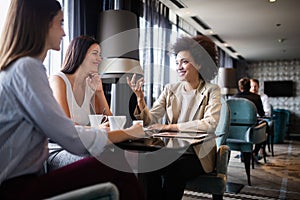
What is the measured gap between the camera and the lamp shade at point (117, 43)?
2.29 m

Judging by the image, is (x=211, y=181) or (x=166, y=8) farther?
(x=166, y=8)

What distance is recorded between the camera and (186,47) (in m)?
2.16

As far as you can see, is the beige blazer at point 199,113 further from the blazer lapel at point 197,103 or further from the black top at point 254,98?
the black top at point 254,98

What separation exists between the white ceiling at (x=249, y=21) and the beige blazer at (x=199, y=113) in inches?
115

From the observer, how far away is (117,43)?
233 cm

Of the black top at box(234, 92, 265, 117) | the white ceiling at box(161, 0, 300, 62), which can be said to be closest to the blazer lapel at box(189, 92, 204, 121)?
the black top at box(234, 92, 265, 117)

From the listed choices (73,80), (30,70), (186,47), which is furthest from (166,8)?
(30,70)

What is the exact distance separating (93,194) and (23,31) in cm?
59

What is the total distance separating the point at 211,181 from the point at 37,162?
1164mm

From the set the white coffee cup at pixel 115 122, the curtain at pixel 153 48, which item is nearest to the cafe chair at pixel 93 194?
the white coffee cup at pixel 115 122

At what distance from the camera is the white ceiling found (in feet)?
15.6

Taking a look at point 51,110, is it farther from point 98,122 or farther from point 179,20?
point 179,20

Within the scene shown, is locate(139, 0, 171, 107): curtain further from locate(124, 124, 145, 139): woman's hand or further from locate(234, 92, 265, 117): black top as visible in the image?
locate(124, 124, 145, 139): woman's hand

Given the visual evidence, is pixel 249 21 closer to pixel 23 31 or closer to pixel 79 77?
pixel 79 77
